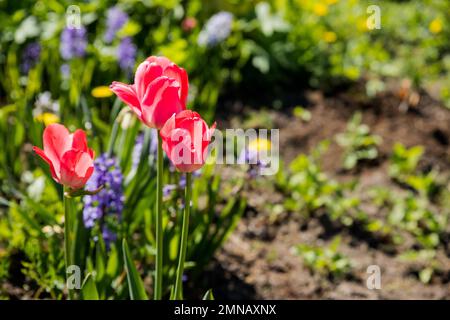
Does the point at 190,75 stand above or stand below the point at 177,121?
above

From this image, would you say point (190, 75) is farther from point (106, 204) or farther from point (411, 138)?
point (106, 204)

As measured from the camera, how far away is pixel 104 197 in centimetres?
175

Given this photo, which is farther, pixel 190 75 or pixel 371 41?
pixel 371 41

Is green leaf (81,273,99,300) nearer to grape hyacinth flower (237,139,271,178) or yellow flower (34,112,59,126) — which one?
grape hyacinth flower (237,139,271,178)

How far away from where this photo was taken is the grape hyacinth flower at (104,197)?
1.72 m

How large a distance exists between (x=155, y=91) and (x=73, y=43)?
1611mm

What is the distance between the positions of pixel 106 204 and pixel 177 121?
0.62m

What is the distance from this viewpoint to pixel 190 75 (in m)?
3.17

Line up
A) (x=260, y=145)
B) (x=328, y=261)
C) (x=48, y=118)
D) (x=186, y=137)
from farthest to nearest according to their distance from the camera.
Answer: (x=260, y=145)
(x=48, y=118)
(x=328, y=261)
(x=186, y=137)

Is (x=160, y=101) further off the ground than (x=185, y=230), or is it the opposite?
(x=160, y=101)

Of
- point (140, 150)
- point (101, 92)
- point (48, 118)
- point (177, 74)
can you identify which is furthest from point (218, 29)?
point (177, 74)

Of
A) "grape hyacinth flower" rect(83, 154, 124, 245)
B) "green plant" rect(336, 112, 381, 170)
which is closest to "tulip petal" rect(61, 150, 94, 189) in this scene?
"grape hyacinth flower" rect(83, 154, 124, 245)

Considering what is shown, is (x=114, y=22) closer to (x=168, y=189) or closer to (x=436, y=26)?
(x=168, y=189)
